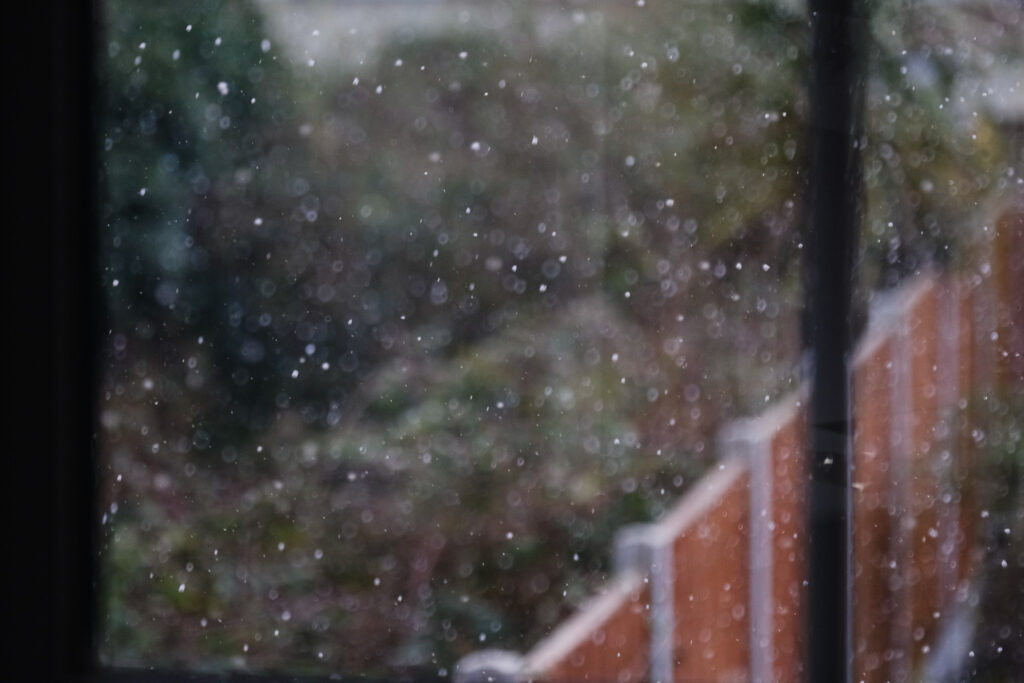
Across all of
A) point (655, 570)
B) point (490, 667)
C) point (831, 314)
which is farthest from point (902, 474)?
point (490, 667)

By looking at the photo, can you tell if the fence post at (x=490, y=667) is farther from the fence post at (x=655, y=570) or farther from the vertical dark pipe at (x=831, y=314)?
the vertical dark pipe at (x=831, y=314)

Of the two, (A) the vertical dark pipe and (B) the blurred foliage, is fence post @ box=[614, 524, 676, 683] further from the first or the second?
(A) the vertical dark pipe

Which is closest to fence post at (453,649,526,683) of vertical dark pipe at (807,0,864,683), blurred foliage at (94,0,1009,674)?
blurred foliage at (94,0,1009,674)

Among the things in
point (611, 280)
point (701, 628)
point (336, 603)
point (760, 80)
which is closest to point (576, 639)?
point (701, 628)

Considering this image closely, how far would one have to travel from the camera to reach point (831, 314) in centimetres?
104

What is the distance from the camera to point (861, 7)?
102cm

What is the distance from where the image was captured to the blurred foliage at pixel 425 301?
1.09 metres

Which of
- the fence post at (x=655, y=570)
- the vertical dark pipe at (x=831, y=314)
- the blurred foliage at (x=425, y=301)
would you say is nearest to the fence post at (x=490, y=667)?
the blurred foliage at (x=425, y=301)

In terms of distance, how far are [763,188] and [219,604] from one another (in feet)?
2.53

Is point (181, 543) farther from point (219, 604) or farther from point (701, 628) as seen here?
point (701, 628)

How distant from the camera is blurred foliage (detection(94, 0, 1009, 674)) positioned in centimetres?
109

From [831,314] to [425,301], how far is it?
441 millimetres

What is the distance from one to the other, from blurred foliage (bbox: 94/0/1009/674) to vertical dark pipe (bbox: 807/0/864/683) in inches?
1.0

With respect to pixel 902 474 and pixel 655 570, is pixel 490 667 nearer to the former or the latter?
pixel 655 570
